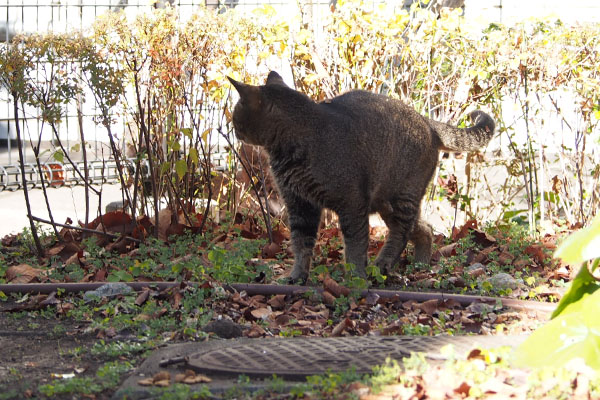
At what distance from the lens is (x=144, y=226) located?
6.84 m

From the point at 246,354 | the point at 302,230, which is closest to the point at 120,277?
the point at 302,230

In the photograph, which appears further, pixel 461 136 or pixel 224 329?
pixel 461 136

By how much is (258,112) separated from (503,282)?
1.98 m

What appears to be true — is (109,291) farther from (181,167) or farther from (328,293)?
(181,167)

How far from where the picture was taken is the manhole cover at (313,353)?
3.50 m

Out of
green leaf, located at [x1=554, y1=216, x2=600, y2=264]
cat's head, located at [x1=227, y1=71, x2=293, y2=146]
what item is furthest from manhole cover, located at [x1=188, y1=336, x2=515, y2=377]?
cat's head, located at [x1=227, y1=71, x2=293, y2=146]

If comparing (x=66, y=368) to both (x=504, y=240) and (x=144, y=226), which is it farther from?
(x=504, y=240)

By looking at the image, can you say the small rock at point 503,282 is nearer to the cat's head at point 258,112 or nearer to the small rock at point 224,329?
the cat's head at point 258,112

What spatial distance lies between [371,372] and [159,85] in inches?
165

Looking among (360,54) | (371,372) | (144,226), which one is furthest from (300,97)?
(371,372)

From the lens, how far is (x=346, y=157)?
538 cm

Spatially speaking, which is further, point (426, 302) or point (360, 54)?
point (360, 54)

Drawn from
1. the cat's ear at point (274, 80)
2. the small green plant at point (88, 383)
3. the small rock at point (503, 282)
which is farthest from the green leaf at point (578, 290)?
the cat's ear at point (274, 80)

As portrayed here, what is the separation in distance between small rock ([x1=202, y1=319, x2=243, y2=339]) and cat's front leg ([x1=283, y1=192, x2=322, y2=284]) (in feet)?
4.15
